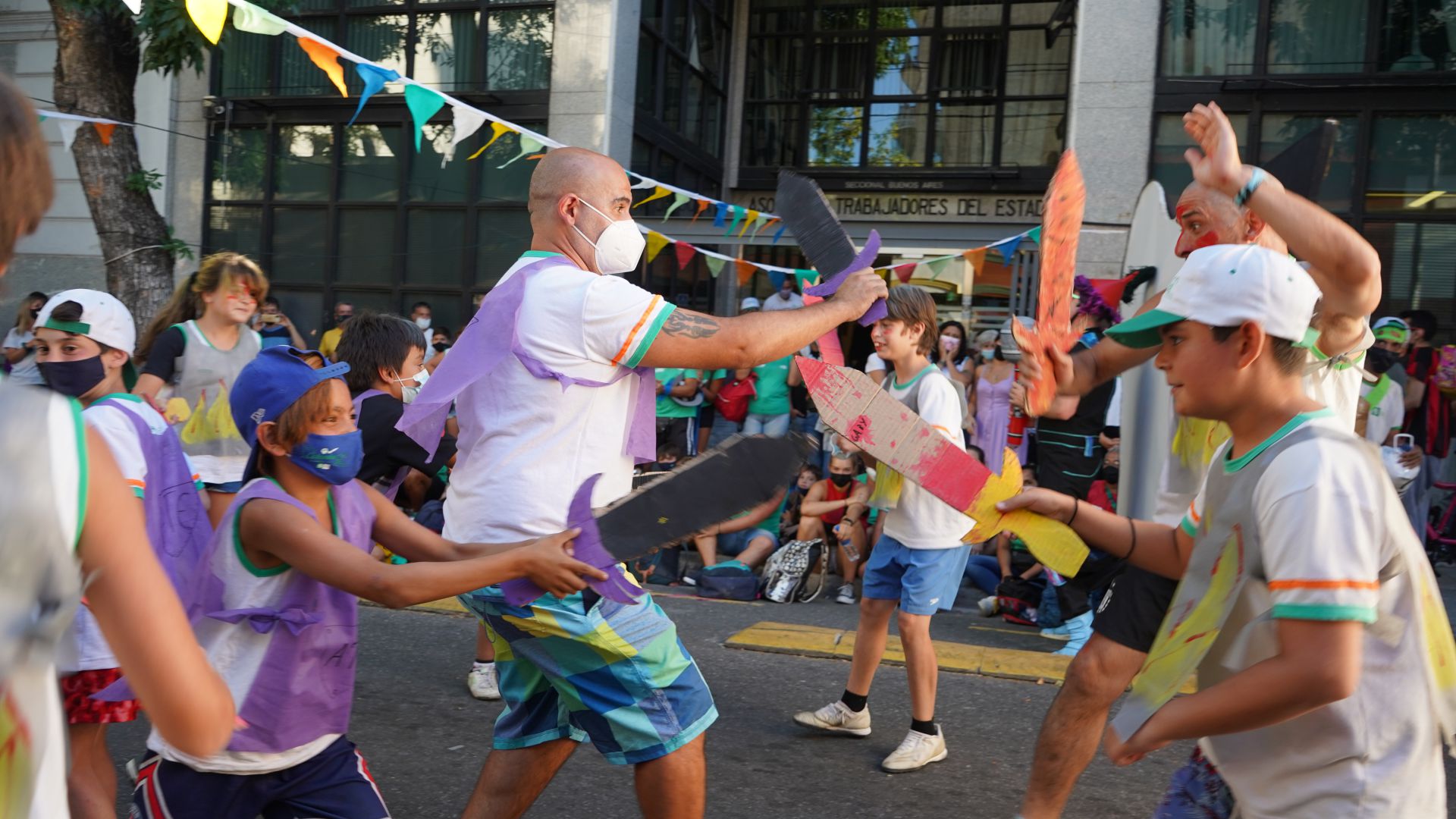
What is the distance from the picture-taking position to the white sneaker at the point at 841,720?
4.71m

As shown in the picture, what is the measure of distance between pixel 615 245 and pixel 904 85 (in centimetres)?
1501

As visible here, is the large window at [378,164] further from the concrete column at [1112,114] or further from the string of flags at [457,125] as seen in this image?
the concrete column at [1112,114]

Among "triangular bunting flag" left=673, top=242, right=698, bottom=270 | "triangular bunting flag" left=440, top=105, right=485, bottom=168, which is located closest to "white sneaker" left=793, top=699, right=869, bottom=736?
"triangular bunting flag" left=440, top=105, right=485, bottom=168

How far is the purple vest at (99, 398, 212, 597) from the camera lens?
304 centimetres

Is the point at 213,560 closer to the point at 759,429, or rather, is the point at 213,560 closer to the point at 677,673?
the point at 677,673

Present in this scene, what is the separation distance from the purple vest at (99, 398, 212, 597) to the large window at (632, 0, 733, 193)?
11.3 m

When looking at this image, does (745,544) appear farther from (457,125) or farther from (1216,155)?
(1216,155)

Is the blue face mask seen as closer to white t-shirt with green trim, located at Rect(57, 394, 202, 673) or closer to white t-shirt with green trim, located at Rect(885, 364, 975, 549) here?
white t-shirt with green trim, located at Rect(57, 394, 202, 673)

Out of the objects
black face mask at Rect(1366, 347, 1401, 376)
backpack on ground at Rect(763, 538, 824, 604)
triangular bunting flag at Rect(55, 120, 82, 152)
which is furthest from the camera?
triangular bunting flag at Rect(55, 120, 82, 152)

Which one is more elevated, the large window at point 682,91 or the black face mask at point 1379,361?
the large window at point 682,91

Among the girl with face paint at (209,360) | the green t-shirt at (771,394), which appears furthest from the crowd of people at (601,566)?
the green t-shirt at (771,394)

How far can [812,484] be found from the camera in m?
8.98

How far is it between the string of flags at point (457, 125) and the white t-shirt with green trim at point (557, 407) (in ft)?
4.30

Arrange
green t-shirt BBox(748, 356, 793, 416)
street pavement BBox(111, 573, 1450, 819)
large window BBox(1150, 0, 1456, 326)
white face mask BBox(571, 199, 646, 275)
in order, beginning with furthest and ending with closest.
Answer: large window BBox(1150, 0, 1456, 326) < green t-shirt BBox(748, 356, 793, 416) < street pavement BBox(111, 573, 1450, 819) < white face mask BBox(571, 199, 646, 275)
